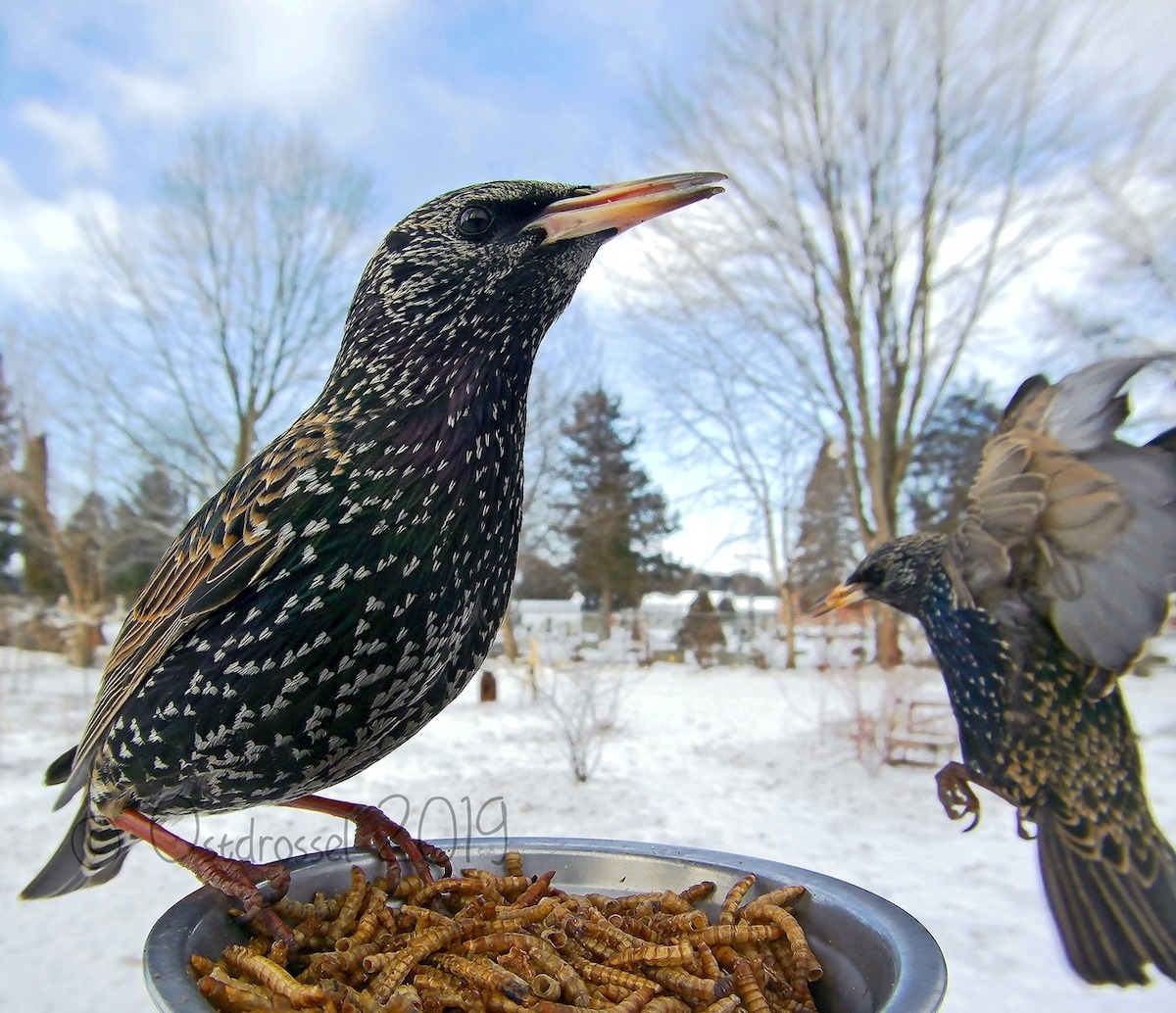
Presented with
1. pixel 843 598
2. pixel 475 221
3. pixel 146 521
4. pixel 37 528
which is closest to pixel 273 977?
pixel 475 221

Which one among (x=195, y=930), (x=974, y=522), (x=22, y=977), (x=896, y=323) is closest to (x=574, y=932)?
(x=195, y=930)

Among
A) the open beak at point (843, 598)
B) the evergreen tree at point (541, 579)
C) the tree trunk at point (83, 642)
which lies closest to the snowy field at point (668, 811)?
the open beak at point (843, 598)

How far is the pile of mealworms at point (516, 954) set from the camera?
2.41 feet

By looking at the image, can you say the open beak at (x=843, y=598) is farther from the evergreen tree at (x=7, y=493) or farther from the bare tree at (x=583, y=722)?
the evergreen tree at (x=7, y=493)

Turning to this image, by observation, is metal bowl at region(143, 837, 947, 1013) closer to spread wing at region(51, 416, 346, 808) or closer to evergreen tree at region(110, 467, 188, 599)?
spread wing at region(51, 416, 346, 808)

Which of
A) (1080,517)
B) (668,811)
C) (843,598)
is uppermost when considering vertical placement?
(1080,517)

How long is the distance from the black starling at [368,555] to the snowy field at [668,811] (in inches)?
14.9

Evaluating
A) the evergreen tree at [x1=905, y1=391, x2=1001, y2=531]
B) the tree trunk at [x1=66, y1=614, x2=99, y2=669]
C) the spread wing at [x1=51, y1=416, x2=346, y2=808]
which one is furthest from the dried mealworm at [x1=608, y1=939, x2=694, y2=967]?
the tree trunk at [x1=66, y1=614, x2=99, y2=669]

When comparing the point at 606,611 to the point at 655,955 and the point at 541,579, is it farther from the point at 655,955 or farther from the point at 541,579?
the point at 655,955

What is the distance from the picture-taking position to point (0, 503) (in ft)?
39.3

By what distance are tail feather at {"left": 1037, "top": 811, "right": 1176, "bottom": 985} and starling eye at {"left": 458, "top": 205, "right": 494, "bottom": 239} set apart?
5.43ft

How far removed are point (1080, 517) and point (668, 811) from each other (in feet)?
11.4

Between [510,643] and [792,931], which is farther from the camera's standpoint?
[510,643]

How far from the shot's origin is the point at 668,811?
15.1 ft
